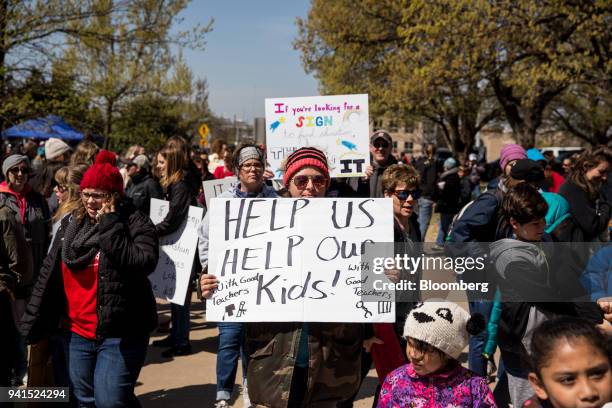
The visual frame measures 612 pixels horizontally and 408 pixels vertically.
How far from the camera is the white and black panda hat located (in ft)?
8.75

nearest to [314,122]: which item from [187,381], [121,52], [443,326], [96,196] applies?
[96,196]

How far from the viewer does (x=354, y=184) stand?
5.70 m

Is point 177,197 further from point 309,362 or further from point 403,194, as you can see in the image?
point 309,362

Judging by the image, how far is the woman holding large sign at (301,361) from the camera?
9.27ft

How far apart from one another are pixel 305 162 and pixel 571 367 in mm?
1595

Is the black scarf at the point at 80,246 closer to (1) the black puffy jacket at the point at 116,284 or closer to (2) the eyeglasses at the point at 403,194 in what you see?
(1) the black puffy jacket at the point at 116,284

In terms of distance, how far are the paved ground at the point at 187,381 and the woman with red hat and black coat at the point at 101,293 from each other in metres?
1.53

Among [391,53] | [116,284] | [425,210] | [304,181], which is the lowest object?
[116,284]

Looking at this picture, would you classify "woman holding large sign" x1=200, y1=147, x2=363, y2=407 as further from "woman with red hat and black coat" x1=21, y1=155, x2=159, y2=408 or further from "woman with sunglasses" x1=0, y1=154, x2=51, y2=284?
"woman with sunglasses" x1=0, y1=154, x2=51, y2=284

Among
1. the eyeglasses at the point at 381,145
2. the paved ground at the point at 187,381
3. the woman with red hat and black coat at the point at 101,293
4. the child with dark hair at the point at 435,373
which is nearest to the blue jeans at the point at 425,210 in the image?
the eyeglasses at the point at 381,145

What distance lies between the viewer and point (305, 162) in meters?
3.17

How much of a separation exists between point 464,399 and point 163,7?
17085mm

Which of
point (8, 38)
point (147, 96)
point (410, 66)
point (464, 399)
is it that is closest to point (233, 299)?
point (464, 399)

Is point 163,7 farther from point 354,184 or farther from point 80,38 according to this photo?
point 354,184
